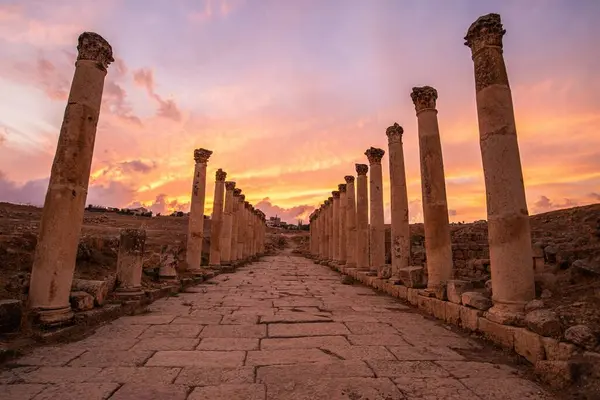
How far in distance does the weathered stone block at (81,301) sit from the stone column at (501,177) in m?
7.51

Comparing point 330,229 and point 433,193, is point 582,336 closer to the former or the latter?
point 433,193

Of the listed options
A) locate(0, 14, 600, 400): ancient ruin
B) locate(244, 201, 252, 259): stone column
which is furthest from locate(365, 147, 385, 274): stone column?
locate(244, 201, 252, 259): stone column

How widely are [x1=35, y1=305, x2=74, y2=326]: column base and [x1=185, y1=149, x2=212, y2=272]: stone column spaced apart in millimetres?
9687

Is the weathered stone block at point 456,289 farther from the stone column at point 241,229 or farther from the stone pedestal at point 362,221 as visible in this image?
the stone column at point 241,229

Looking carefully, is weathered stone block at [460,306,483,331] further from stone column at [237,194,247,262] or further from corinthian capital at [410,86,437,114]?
stone column at [237,194,247,262]

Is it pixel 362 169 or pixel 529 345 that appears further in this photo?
pixel 362 169

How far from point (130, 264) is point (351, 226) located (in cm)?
1324

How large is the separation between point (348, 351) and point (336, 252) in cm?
1976

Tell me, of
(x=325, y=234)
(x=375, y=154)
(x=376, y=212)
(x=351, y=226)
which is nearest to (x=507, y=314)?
(x=376, y=212)

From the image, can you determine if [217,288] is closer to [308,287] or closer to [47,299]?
[308,287]

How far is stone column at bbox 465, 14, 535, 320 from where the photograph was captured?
5.92m

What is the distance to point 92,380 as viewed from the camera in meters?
4.08

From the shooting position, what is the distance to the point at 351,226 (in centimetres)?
2027

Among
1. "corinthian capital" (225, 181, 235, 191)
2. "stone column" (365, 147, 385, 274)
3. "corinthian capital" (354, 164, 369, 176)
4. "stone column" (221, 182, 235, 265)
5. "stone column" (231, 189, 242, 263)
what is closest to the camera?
"stone column" (365, 147, 385, 274)
